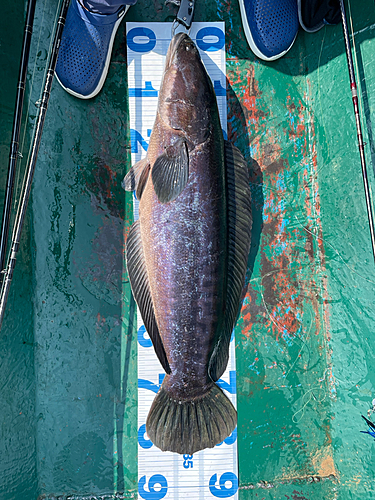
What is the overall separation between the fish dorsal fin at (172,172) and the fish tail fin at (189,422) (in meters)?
1.15

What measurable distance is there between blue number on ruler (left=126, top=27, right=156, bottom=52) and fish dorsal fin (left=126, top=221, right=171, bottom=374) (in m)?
1.32

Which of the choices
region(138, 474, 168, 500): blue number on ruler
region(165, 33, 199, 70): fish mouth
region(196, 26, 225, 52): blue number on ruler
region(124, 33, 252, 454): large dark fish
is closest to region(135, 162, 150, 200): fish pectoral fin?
region(124, 33, 252, 454): large dark fish

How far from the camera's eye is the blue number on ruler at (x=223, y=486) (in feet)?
→ 7.93

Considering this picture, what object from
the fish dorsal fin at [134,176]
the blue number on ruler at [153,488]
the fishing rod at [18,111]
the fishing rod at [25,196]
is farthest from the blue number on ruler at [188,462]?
the fish dorsal fin at [134,176]

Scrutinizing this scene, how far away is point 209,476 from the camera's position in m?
2.42

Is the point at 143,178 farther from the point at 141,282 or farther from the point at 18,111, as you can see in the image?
the point at 18,111

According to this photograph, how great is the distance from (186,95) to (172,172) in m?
0.45

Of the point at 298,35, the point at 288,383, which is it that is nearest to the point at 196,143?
the point at 298,35

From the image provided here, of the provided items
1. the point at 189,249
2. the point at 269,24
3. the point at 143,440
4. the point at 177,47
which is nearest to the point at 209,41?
the point at 269,24

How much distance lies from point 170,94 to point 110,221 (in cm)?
96

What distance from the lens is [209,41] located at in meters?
2.52

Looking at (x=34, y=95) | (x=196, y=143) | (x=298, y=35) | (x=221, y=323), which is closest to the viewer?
(x=196, y=143)

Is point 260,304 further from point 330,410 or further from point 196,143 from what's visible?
point 196,143

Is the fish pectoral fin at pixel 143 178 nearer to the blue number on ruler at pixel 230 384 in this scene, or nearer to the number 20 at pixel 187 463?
the blue number on ruler at pixel 230 384
